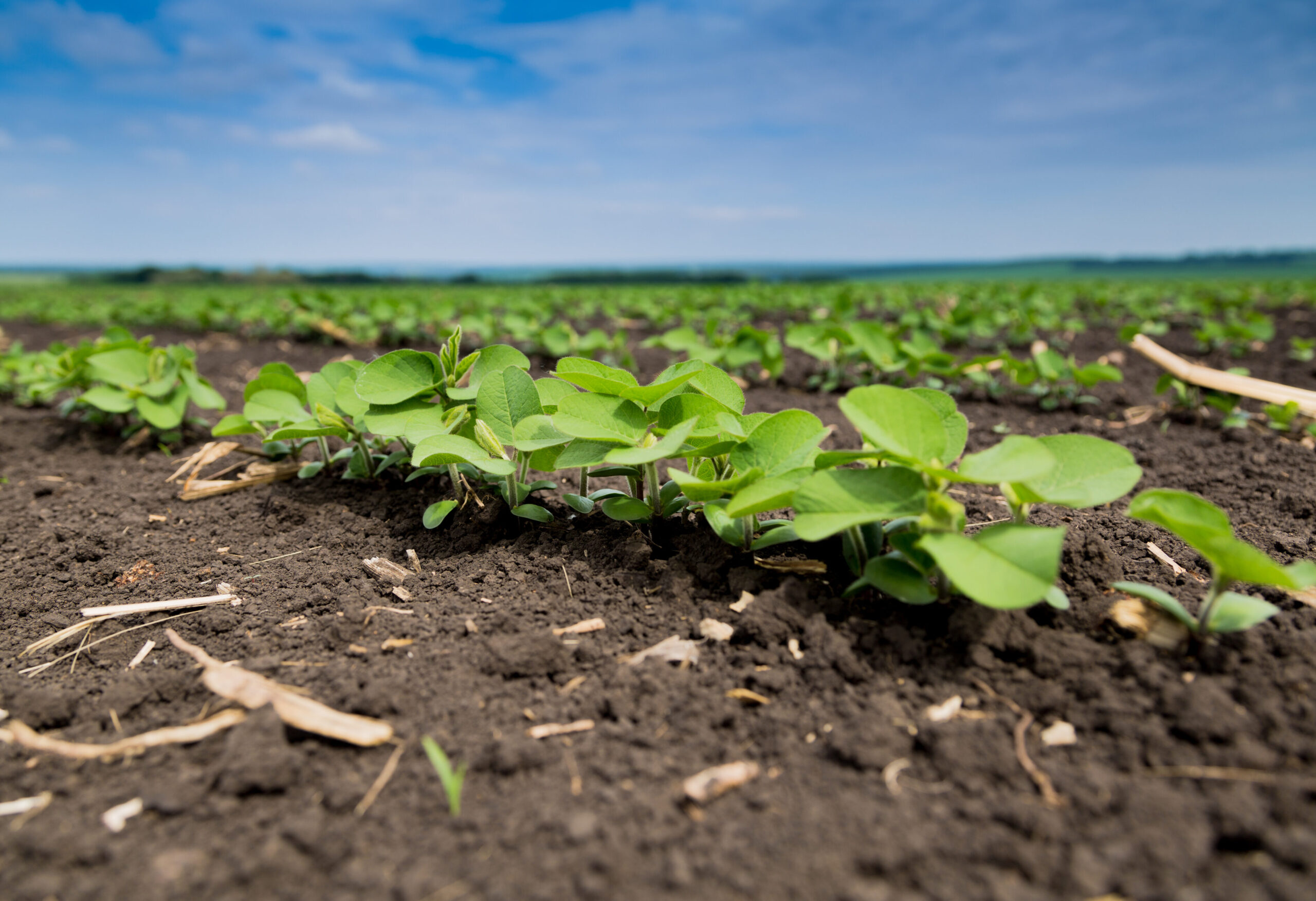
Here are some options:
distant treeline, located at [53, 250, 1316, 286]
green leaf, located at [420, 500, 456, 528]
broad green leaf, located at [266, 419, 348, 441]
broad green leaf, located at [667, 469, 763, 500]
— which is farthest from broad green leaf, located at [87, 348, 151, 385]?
distant treeline, located at [53, 250, 1316, 286]

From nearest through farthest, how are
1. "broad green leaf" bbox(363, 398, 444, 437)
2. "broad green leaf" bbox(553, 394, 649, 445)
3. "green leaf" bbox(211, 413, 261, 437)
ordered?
"broad green leaf" bbox(553, 394, 649, 445)
"broad green leaf" bbox(363, 398, 444, 437)
"green leaf" bbox(211, 413, 261, 437)

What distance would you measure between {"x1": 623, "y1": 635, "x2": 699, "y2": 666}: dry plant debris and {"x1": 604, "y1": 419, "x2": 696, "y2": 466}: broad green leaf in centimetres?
42

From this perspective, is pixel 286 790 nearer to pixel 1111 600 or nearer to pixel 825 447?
pixel 1111 600

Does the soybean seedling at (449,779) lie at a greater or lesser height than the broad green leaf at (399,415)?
lesser

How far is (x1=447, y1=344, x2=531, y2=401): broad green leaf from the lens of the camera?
222 centimetres

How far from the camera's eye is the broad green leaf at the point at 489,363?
222cm

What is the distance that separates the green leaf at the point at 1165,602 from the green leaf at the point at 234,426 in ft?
9.18

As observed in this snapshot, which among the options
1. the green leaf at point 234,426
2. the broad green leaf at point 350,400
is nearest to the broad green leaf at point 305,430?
the broad green leaf at point 350,400

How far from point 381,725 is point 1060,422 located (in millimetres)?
4602

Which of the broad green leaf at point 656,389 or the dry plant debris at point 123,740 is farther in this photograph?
the broad green leaf at point 656,389

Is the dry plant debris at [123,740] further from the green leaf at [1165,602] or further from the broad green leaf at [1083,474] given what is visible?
the green leaf at [1165,602]

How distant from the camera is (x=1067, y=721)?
131 centimetres

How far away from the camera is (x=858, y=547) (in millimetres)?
1645

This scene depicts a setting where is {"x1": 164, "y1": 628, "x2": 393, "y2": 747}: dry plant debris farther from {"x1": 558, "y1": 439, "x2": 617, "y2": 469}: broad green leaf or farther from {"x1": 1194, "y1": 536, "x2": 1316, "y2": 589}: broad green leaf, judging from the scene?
{"x1": 1194, "y1": 536, "x2": 1316, "y2": 589}: broad green leaf
